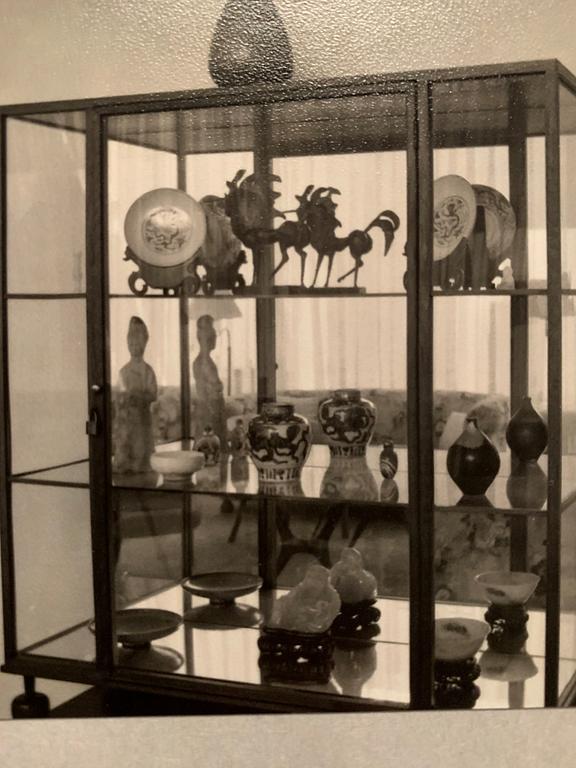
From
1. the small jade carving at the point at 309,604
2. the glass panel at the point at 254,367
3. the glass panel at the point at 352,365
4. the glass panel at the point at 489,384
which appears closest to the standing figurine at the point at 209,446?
the glass panel at the point at 254,367

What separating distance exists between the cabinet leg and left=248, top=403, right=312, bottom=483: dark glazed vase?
0.50 metres

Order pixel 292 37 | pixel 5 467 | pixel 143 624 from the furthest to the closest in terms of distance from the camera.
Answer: pixel 143 624 → pixel 5 467 → pixel 292 37

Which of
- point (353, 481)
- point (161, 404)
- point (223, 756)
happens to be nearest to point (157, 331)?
point (161, 404)

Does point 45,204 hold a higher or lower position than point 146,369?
higher

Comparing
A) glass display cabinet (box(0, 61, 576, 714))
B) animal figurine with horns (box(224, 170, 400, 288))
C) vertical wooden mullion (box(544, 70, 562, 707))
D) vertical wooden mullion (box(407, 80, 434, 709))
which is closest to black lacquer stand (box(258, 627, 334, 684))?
glass display cabinet (box(0, 61, 576, 714))

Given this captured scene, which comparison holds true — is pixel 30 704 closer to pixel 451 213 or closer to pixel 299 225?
pixel 299 225

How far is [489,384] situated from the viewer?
64.8 inches

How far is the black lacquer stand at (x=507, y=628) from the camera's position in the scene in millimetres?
1660

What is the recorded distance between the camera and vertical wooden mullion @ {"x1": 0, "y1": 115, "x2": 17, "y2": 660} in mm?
1676

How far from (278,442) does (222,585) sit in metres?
0.27

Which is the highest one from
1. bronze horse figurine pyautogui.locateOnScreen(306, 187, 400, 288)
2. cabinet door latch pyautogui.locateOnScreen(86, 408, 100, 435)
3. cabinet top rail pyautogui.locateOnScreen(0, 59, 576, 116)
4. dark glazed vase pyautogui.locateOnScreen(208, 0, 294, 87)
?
dark glazed vase pyautogui.locateOnScreen(208, 0, 294, 87)

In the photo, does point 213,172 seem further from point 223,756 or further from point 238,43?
point 223,756

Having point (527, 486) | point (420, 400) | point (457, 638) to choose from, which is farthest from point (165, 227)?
point (457, 638)

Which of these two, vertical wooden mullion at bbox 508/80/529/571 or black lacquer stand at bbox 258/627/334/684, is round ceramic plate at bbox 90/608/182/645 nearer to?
black lacquer stand at bbox 258/627/334/684
